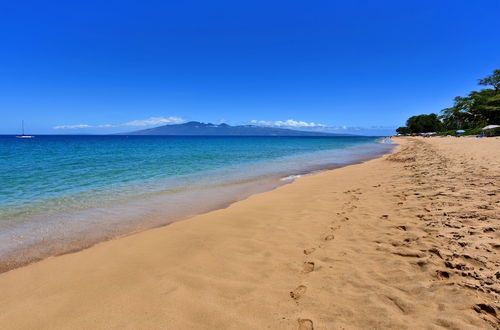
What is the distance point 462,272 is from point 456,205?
3388mm

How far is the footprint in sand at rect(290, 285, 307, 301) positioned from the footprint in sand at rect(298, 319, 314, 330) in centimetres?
38

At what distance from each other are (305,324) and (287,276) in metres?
1.03

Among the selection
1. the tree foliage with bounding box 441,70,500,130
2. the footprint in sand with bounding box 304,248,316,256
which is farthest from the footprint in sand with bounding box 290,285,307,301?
the tree foliage with bounding box 441,70,500,130

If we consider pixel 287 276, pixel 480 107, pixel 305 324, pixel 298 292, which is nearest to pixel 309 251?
pixel 287 276

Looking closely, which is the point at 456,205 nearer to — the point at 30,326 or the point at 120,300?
the point at 120,300

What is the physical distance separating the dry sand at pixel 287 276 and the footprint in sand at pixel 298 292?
0.05 ft

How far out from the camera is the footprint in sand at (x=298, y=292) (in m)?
3.23

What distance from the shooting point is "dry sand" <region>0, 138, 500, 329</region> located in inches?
113

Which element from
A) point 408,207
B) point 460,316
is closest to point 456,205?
point 408,207

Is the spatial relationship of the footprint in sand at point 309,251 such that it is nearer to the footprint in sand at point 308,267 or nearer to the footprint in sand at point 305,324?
the footprint in sand at point 308,267

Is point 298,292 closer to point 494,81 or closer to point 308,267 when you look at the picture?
point 308,267

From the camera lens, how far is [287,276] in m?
3.78

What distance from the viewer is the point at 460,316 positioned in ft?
8.43

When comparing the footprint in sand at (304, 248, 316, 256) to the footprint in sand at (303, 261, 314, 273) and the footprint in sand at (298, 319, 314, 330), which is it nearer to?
the footprint in sand at (303, 261, 314, 273)
